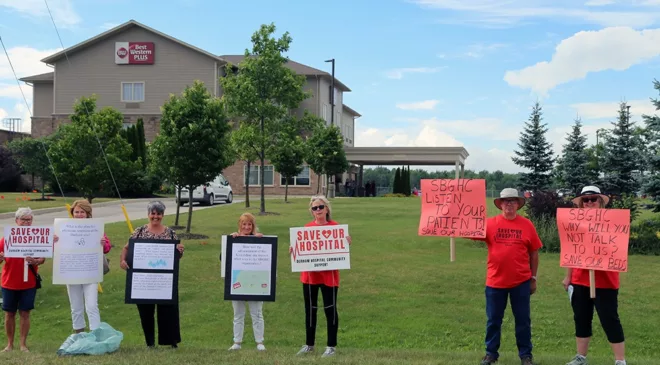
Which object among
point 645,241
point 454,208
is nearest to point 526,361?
point 454,208

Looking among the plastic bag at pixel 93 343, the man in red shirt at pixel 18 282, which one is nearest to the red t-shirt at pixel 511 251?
the plastic bag at pixel 93 343

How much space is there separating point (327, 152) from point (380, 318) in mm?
36277

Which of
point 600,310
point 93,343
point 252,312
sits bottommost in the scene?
point 93,343

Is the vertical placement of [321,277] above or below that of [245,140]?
below

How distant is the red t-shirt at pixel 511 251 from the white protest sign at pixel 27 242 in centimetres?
497

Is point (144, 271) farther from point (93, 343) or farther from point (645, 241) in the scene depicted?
point (645, 241)

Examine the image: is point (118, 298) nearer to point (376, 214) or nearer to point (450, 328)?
point (450, 328)

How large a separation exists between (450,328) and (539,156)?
21545 millimetres

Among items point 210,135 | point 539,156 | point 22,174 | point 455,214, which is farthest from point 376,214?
point 22,174

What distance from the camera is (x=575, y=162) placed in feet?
102

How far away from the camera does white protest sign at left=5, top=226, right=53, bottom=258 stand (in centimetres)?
741

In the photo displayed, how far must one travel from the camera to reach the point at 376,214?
98.7ft

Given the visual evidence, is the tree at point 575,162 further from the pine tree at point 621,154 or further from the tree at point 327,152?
the tree at point 327,152

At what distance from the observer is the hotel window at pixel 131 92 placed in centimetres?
5459
